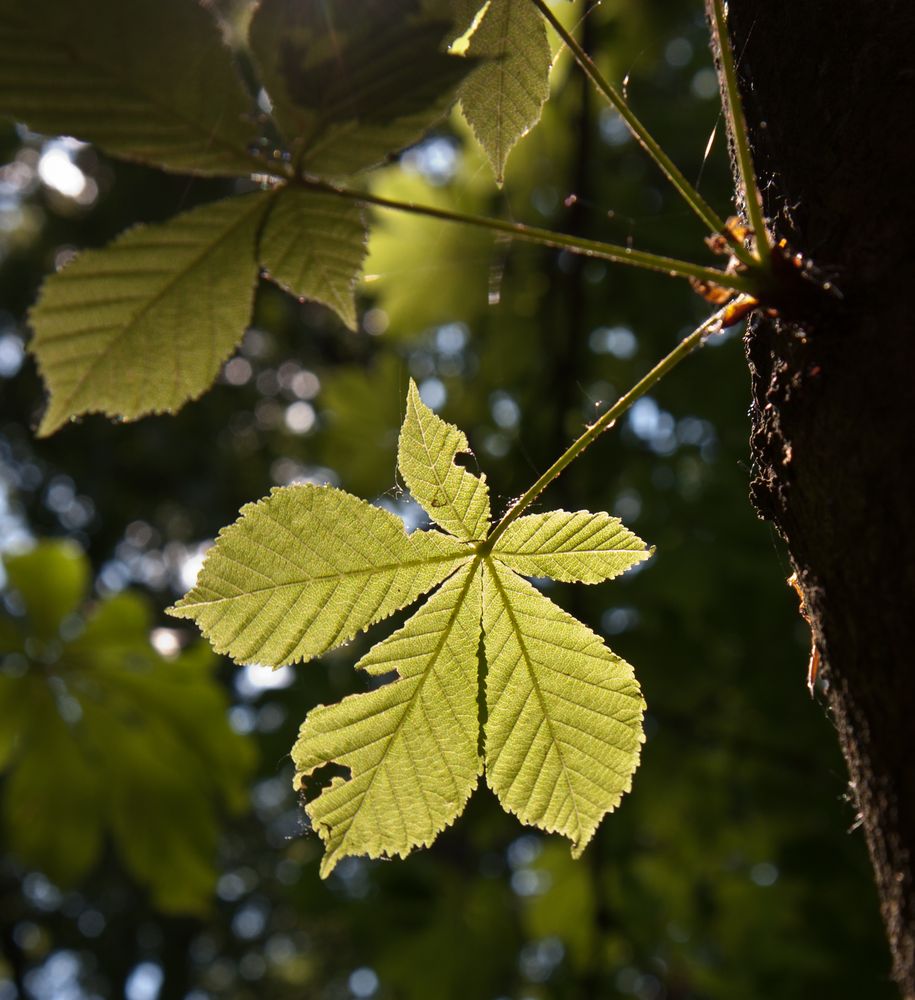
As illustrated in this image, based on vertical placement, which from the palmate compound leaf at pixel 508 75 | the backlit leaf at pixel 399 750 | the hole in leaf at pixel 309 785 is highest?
the palmate compound leaf at pixel 508 75

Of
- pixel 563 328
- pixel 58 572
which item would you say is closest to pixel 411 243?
pixel 563 328

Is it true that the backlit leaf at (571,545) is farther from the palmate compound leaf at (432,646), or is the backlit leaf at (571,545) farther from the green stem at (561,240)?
the green stem at (561,240)

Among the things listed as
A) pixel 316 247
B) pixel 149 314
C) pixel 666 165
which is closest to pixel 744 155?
pixel 666 165

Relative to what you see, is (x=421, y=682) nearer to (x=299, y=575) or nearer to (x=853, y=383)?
(x=299, y=575)

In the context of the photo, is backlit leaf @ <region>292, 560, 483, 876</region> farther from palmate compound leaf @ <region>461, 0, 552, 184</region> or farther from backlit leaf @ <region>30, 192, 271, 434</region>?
palmate compound leaf @ <region>461, 0, 552, 184</region>

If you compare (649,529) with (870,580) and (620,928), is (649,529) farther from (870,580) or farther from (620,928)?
(870,580)

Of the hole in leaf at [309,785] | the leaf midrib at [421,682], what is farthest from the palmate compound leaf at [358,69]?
the hole in leaf at [309,785]
